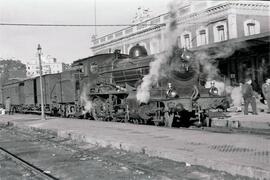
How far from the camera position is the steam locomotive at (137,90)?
12.5 m

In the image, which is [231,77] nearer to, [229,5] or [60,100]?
[229,5]

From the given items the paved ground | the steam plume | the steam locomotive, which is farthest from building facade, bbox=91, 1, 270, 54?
the paved ground

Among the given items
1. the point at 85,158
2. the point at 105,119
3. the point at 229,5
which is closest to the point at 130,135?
the point at 85,158

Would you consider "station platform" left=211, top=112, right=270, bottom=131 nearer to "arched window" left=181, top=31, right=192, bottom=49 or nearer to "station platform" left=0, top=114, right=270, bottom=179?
"station platform" left=0, top=114, right=270, bottom=179

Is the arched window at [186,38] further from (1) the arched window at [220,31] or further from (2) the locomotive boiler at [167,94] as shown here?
(2) the locomotive boiler at [167,94]

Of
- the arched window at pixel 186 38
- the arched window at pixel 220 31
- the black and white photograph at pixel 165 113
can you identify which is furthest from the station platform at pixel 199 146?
the arched window at pixel 186 38

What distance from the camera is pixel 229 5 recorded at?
24781mm

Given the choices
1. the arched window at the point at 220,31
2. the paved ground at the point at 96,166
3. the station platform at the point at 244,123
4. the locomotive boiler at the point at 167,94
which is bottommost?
the paved ground at the point at 96,166

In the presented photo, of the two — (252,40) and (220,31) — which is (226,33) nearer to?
(220,31)

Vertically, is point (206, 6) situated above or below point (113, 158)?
above

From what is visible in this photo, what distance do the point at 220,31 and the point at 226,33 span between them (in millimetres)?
909

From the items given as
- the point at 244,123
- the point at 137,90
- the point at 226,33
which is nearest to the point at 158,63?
the point at 137,90

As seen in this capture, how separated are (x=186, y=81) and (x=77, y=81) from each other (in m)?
7.94

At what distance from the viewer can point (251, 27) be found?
26.3 meters
